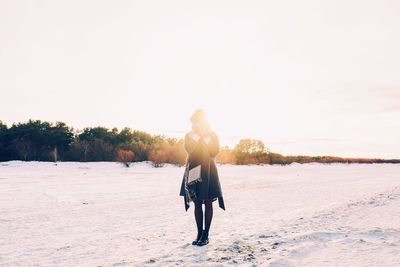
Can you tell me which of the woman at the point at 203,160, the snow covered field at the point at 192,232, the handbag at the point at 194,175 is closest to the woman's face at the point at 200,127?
the woman at the point at 203,160

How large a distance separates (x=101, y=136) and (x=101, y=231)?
126 ft

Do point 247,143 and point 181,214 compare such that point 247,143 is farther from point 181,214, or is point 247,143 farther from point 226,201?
point 181,214

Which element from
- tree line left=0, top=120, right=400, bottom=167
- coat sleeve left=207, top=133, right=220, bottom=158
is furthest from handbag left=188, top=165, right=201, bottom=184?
tree line left=0, top=120, right=400, bottom=167

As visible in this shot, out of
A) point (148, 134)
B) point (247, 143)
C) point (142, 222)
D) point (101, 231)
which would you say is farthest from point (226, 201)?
point (148, 134)

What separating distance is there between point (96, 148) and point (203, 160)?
33.4 metres

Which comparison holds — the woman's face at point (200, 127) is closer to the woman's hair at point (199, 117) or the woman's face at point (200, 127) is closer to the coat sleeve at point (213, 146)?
the woman's hair at point (199, 117)

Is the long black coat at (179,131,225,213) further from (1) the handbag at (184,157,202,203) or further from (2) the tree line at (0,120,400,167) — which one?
(2) the tree line at (0,120,400,167)

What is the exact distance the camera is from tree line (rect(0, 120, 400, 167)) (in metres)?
36.2

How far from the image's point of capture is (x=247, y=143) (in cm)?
4581

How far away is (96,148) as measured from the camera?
38438 millimetres

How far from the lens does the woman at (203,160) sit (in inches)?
259

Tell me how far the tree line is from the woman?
88.3 feet

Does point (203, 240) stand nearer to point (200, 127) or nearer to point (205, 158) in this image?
point (205, 158)

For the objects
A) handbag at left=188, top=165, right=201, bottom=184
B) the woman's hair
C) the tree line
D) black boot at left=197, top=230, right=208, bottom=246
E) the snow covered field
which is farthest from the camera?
the tree line
